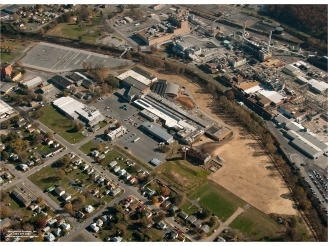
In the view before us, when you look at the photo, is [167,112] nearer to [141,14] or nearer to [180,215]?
[180,215]

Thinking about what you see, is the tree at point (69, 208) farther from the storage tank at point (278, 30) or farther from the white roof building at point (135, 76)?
the storage tank at point (278, 30)

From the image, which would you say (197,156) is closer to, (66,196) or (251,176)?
(251,176)

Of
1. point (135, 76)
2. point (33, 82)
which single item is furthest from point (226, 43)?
point (33, 82)

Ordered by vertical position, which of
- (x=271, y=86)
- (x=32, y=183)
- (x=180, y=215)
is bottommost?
(x=32, y=183)

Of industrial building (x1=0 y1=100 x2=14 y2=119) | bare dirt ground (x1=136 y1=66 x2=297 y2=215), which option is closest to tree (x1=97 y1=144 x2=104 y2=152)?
bare dirt ground (x1=136 y1=66 x2=297 y2=215)

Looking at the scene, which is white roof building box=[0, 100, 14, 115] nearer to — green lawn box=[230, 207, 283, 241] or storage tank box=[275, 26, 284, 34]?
green lawn box=[230, 207, 283, 241]

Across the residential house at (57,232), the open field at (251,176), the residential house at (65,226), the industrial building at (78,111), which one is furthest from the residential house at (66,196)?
the open field at (251,176)

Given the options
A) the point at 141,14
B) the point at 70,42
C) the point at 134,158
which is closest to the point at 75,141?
the point at 134,158

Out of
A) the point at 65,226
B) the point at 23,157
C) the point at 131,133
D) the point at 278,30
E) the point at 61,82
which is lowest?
the point at 23,157
